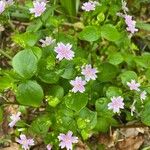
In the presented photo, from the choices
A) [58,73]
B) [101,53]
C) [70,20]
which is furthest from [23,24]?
[58,73]

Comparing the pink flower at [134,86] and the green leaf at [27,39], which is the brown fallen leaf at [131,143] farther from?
the green leaf at [27,39]

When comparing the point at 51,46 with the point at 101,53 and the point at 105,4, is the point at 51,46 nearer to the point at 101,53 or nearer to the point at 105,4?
the point at 105,4

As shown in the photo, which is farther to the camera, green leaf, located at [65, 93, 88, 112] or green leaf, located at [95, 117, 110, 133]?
green leaf, located at [95, 117, 110, 133]

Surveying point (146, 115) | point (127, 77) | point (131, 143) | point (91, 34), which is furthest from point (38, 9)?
point (131, 143)

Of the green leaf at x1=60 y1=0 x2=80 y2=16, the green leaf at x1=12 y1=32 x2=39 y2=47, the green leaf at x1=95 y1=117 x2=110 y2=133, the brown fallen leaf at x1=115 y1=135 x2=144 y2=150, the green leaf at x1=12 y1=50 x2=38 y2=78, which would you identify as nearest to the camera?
Answer: the green leaf at x1=12 y1=50 x2=38 y2=78

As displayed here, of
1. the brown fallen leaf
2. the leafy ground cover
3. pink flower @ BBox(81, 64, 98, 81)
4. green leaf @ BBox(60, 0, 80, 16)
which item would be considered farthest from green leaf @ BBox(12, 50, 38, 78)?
green leaf @ BBox(60, 0, 80, 16)

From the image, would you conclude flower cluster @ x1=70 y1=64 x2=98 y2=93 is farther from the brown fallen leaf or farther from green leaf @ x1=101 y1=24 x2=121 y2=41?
the brown fallen leaf
